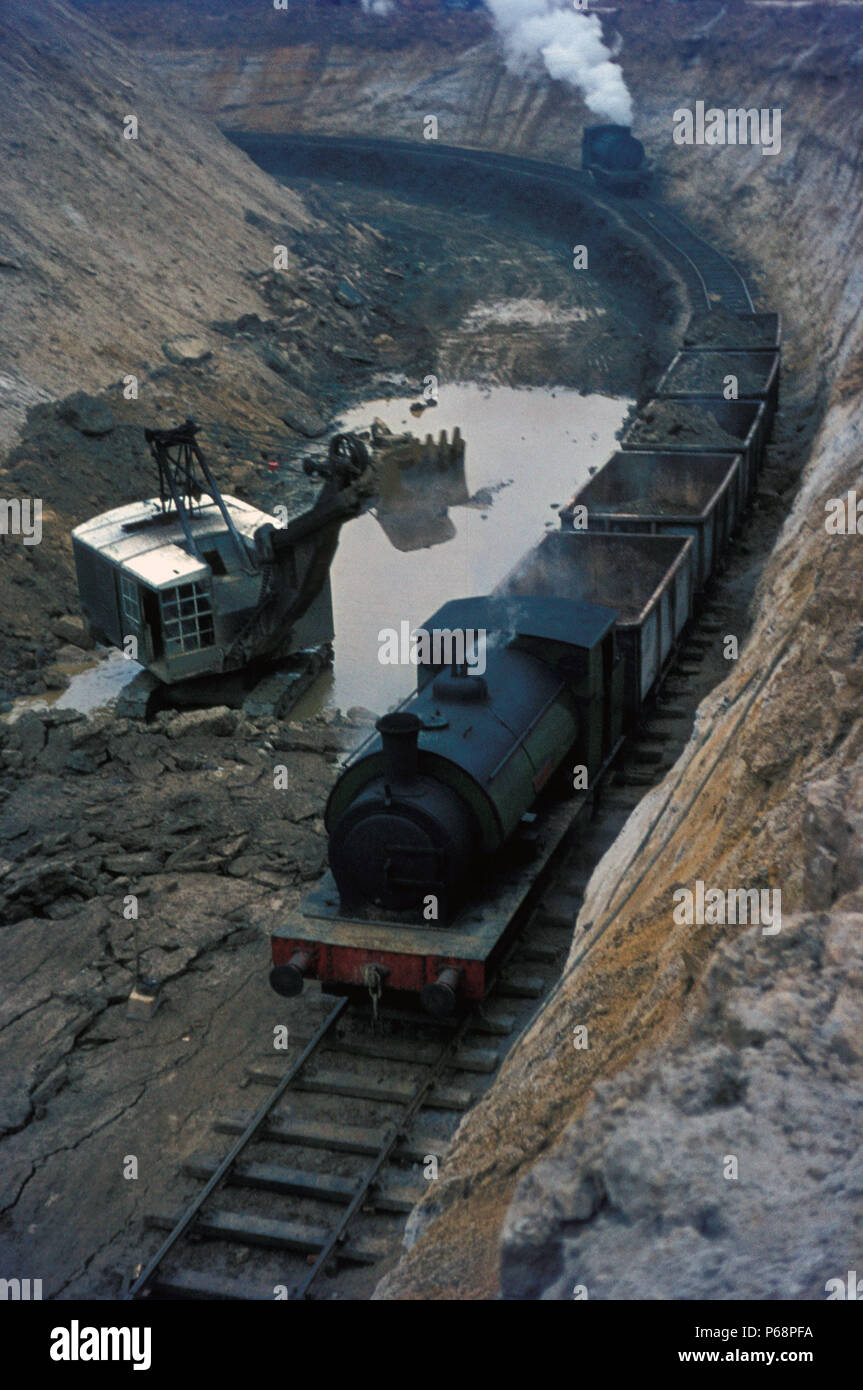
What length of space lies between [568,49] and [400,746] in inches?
2060

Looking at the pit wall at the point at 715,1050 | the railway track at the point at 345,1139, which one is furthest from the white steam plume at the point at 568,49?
the railway track at the point at 345,1139

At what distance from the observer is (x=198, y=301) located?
1225 inches

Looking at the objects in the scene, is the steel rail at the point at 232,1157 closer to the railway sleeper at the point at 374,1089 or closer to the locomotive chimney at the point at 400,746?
the railway sleeper at the point at 374,1089

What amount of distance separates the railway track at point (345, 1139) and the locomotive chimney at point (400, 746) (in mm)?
1936

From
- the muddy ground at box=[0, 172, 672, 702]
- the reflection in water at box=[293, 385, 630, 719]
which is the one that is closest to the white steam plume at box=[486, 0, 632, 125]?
the muddy ground at box=[0, 172, 672, 702]

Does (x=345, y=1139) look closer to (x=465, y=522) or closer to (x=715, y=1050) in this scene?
(x=715, y=1050)

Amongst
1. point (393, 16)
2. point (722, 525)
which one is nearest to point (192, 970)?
point (722, 525)

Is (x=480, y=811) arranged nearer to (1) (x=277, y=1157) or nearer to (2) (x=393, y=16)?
(1) (x=277, y=1157)

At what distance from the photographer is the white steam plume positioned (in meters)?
51.0

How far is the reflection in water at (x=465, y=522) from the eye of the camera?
18.8m

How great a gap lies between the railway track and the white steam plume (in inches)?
1816

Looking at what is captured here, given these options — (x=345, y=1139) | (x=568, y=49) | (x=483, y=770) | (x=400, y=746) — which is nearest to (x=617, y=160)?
(x=568, y=49)

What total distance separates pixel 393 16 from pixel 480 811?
60.2 m

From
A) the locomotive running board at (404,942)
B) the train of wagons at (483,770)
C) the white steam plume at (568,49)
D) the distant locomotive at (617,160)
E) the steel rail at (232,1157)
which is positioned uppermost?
the white steam plume at (568,49)
